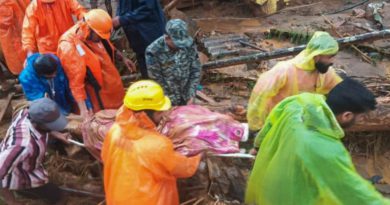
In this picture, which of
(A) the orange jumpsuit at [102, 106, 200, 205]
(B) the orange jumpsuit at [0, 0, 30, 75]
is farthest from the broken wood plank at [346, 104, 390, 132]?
(B) the orange jumpsuit at [0, 0, 30, 75]

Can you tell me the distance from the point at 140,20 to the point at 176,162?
2018mm

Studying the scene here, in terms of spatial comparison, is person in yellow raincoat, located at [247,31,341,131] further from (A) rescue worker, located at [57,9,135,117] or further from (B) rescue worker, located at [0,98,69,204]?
(B) rescue worker, located at [0,98,69,204]

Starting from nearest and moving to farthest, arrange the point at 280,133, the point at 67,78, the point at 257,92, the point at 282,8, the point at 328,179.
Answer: the point at 328,179 → the point at 280,133 → the point at 257,92 → the point at 67,78 → the point at 282,8

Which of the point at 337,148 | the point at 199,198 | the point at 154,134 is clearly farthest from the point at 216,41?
the point at 337,148

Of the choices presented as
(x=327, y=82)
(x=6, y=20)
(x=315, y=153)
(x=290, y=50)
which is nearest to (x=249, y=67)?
(x=290, y=50)

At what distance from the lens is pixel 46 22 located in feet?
16.4

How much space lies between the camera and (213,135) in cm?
379

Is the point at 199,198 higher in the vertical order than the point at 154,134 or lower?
lower

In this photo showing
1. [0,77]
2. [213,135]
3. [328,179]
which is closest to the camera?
[328,179]

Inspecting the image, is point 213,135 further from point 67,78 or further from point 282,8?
point 282,8

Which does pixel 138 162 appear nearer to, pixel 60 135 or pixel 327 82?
pixel 60 135

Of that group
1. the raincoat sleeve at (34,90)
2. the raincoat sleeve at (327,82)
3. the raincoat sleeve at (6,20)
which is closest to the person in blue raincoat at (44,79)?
the raincoat sleeve at (34,90)

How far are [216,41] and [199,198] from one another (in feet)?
12.8

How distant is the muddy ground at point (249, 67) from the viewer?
4586 millimetres
